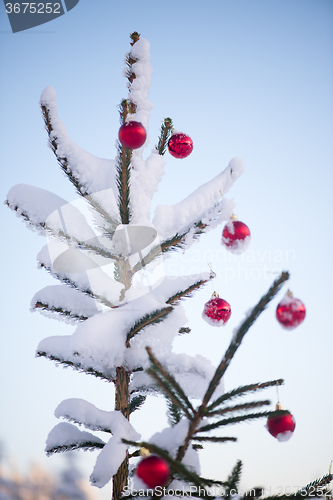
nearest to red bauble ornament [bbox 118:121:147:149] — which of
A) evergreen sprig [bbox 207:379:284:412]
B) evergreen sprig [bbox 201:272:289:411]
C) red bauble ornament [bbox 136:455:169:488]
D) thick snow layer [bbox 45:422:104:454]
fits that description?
evergreen sprig [bbox 201:272:289:411]

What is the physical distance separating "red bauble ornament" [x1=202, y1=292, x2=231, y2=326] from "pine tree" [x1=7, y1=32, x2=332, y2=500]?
14cm

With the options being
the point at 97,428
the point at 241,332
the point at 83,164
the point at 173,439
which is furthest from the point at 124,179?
the point at 97,428

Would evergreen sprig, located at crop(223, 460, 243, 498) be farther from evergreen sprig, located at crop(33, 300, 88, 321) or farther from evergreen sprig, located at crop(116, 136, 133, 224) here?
evergreen sprig, located at crop(116, 136, 133, 224)

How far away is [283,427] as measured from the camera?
1.41 metres

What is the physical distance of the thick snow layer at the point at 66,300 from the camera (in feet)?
6.53

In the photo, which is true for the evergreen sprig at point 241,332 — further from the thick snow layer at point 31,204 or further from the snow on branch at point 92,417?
the thick snow layer at point 31,204

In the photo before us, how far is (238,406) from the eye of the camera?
119 centimetres

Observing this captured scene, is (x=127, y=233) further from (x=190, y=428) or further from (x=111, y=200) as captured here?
(x=190, y=428)

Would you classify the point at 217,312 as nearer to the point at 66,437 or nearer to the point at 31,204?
the point at 66,437

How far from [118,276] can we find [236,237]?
1067 millimetres

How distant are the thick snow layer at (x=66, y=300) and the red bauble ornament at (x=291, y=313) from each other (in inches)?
48.2

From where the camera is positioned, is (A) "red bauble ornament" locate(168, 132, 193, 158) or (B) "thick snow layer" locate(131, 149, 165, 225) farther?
(A) "red bauble ornament" locate(168, 132, 193, 158)

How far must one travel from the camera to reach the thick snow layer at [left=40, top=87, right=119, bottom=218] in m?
1.92

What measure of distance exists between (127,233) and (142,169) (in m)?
0.57
